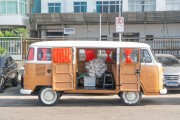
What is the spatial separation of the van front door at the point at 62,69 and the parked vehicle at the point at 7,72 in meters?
4.16

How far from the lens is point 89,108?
12555 mm

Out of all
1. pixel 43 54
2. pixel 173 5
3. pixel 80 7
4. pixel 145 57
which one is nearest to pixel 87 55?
pixel 43 54

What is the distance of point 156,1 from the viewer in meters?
43.1

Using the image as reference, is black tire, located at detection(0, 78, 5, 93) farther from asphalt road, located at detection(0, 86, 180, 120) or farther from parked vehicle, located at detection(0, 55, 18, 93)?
asphalt road, located at detection(0, 86, 180, 120)

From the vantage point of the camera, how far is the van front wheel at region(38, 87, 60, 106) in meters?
13.1

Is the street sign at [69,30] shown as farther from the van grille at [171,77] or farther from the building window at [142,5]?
the van grille at [171,77]

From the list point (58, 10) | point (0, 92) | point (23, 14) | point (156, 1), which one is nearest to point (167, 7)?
point (156, 1)

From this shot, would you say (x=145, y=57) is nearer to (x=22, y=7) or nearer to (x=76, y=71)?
(x=76, y=71)

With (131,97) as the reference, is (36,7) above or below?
above

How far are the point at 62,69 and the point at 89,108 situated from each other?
4.96 ft

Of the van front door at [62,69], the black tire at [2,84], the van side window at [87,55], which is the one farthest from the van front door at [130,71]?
the black tire at [2,84]

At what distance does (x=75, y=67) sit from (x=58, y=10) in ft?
107

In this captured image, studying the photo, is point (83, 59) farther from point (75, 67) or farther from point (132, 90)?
point (132, 90)

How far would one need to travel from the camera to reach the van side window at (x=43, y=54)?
13.1 m
